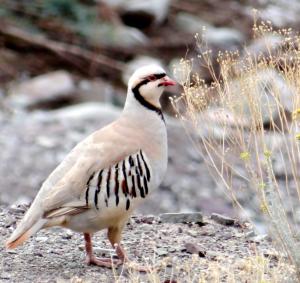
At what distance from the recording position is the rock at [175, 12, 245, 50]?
18234mm

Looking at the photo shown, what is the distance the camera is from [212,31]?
61.0ft

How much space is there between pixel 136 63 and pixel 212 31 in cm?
212

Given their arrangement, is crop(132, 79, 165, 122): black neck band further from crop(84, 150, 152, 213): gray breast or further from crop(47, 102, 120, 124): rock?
crop(47, 102, 120, 124): rock

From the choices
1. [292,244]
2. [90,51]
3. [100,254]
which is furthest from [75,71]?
[292,244]

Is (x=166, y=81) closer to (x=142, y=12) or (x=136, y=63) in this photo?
(x=136, y=63)

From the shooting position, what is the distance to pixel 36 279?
6137 mm

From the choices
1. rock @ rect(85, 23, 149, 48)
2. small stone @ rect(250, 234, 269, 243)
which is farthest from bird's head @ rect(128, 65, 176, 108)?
rock @ rect(85, 23, 149, 48)

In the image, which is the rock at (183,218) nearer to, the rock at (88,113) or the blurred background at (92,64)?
the blurred background at (92,64)

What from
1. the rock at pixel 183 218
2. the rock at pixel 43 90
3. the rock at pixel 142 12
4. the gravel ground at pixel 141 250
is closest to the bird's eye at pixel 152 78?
the gravel ground at pixel 141 250

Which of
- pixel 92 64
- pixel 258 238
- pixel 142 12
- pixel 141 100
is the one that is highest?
pixel 142 12

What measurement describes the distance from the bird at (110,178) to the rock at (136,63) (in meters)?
9.82

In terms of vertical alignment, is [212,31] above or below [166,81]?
above

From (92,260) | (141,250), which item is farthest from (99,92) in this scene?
(92,260)

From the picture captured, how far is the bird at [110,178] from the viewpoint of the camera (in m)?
6.19
